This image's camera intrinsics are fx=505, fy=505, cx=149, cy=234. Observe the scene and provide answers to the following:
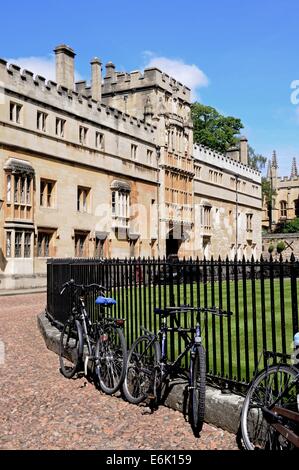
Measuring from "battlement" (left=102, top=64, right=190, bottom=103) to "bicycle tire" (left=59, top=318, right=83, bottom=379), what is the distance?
2907cm

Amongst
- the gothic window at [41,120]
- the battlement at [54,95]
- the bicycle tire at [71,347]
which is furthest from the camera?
the gothic window at [41,120]

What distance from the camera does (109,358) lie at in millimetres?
6242

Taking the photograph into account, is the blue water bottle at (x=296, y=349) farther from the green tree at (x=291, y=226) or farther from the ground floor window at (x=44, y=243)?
the green tree at (x=291, y=226)

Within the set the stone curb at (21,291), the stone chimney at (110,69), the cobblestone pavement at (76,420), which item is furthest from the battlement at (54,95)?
the cobblestone pavement at (76,420)

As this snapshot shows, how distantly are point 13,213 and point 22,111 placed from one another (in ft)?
16.5

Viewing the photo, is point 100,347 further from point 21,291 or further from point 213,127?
point 213,127

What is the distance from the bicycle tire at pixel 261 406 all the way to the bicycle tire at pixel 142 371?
1319 millimetres

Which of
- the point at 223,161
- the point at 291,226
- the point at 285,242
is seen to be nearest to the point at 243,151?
the point at 223,161

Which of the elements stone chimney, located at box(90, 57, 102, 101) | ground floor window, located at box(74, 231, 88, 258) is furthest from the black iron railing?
stone chimney, located at box(90, 57, 102, 101)

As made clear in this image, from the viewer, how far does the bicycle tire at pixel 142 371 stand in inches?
215

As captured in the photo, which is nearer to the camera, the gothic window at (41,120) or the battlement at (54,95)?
the battlement at (54,95)
